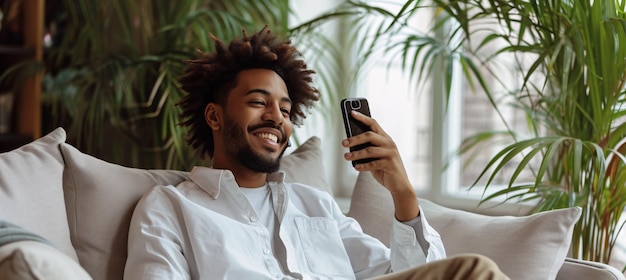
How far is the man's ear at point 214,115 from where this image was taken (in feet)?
6.03

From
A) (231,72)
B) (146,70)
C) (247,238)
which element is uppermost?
(231,72)

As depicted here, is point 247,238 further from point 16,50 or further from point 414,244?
point 16,50

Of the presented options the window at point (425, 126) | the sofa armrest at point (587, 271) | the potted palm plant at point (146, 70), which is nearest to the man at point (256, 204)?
the sofa armrest at point (587, 271)

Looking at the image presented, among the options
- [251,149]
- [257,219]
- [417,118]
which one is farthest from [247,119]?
[417,118]

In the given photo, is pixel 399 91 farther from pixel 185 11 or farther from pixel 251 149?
pixel 251 149

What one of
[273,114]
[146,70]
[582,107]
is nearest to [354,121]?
[273,114]

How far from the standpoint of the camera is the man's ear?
6.03 ft

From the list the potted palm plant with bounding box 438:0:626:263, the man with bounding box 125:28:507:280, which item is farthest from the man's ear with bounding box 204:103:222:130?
the potted palm plant with bounding box 438:0:626:263

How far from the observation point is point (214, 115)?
6.06 ft

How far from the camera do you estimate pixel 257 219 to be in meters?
1.73

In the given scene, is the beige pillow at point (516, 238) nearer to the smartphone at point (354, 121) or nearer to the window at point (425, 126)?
the smartphone at point (354, 121)

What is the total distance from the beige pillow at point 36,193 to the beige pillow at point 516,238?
0.83m

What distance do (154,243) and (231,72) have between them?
0.47 meters

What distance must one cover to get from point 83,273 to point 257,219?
609 mm
